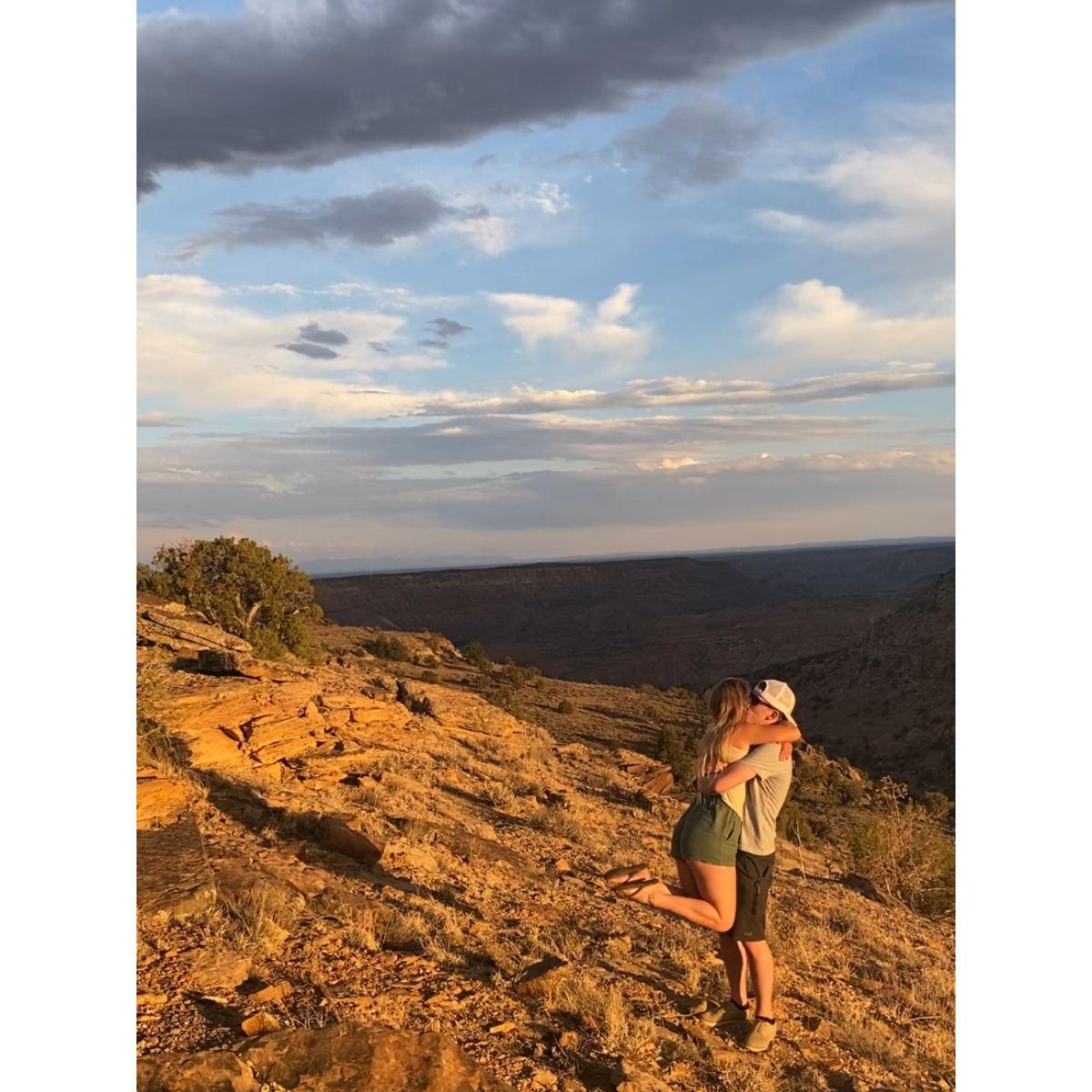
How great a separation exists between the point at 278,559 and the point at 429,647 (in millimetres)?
12207

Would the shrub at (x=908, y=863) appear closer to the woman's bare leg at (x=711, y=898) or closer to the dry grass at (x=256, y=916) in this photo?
the woman's bare leg at (x=711, y=898)

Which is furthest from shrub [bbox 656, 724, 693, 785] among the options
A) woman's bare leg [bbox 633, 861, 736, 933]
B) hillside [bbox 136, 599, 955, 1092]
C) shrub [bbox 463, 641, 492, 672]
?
shrub [bbox 463, 641, 492, 672]

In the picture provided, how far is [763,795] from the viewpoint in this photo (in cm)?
399

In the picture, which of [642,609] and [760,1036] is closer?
[760,1036]

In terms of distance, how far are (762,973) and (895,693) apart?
90.7 ft

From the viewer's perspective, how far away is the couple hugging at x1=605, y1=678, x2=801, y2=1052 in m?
3.95

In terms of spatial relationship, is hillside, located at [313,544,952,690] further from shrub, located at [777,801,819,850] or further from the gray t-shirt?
the gray t-shirt

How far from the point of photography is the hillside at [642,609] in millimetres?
51281

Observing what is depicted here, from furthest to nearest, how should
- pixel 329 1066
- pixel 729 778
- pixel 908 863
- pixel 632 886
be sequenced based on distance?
pixel 908 863 < pixel 729 778 < pixel 632 886 < pixel 329 1066

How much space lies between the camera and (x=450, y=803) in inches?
363

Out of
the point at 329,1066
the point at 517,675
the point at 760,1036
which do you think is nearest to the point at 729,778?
the point at 760,1036

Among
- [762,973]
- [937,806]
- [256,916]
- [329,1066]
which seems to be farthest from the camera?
[937,806]

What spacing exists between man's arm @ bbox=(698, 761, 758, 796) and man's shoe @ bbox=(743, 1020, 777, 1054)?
1.25 meters

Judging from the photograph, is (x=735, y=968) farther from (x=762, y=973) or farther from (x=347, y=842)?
(x=347, y=842)
